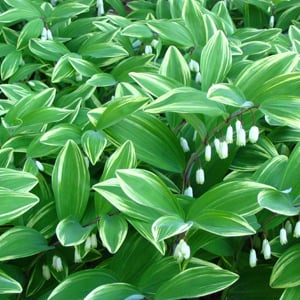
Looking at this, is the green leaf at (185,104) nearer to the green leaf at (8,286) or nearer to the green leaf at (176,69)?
the green leaf at (176,69)

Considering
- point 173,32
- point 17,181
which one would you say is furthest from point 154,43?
point 17,181

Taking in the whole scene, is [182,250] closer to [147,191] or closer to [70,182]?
[147,191]

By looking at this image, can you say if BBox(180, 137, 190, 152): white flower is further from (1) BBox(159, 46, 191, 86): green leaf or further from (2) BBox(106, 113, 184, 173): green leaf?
(1) BBox(159, 46, 191, 86): green leaf

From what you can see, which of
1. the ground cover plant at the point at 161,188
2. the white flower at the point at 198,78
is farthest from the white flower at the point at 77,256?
the white flower at the point at 198,78

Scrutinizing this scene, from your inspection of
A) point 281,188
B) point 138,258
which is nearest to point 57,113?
point 138,258

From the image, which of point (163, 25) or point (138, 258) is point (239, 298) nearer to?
point (138, 258)

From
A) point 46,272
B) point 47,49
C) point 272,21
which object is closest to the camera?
point 46,272
